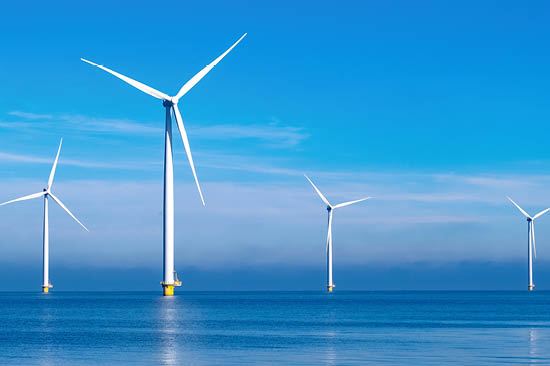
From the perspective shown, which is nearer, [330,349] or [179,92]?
[330,349]

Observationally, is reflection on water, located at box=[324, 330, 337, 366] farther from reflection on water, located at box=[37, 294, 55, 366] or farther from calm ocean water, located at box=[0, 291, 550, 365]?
reflection on water, located at box=[37, 294, 55, 366]

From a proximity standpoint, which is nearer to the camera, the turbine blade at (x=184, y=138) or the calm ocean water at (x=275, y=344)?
the calm ocean water at (x=275, y=344)

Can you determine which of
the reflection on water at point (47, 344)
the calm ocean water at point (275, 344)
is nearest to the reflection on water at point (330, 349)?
the calm ocean water at point (275, 344)

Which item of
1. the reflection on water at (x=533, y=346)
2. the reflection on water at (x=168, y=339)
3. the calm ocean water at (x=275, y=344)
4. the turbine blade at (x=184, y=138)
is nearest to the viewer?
the reflection on water at (x=533, y=346)

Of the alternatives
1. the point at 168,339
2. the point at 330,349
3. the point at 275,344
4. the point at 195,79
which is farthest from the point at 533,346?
the point at 195,79

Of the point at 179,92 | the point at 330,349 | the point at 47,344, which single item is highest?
the point at 179,92

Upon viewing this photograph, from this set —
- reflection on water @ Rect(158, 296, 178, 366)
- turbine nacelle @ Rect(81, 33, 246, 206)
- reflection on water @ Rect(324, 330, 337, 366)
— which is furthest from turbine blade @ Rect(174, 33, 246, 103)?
reflection on water @ Rect(324, 330, 337, 366)

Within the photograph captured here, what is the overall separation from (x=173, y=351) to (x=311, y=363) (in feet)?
49.2

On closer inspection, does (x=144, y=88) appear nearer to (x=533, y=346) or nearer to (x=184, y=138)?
(x=184, y=138)

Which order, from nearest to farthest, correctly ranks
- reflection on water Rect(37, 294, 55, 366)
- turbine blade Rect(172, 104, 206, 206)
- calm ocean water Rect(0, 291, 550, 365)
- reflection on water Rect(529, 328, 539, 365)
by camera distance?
1. reflection on water Rect(529, 328, 539, 365)
2. calm ocean water Rect(0, 291, 550, 365)
3. reflection on water Rect(37, 294, 55, 366)
4. turbine blade Rect(172, 104, 206, 206)

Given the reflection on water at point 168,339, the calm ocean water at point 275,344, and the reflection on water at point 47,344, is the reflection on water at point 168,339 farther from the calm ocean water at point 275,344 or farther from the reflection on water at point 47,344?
the reflection on water at point 47,344

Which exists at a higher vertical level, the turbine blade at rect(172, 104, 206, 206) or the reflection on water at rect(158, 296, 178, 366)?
the turbine blade at rect(172, 104, 206, 206)

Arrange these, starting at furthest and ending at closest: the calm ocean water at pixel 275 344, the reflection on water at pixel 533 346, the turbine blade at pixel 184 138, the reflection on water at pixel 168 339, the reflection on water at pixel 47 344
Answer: the turbine blade at pixel 184 138
the reflection on water at pixel 47 344
the reflection on water at pixel 168 339
the calm ocean water at pixel 275 344
the reflection on water at pixel 533 346

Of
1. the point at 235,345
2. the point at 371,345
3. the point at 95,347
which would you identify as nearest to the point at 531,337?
the point at 371,345
